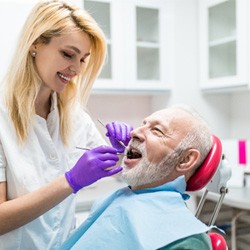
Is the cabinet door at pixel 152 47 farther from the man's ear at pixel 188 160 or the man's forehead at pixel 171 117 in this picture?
the man's ear at pixel 188 160

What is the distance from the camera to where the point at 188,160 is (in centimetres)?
132

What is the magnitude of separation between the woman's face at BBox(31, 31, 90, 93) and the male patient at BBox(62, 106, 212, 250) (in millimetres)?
358

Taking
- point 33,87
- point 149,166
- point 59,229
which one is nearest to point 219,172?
point 149,166

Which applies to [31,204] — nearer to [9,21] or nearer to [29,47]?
[29,47]

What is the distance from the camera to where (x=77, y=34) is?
1.39 m

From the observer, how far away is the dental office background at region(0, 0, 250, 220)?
272 centimetres

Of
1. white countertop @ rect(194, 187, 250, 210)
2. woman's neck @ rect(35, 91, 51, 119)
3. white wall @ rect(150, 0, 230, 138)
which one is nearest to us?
woman's neck @ rect(35, 91, 51, 119)

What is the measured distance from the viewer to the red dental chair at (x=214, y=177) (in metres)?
1.23

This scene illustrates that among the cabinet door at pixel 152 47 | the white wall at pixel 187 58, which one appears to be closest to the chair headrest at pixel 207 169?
the cabinet door at pixel 152 47

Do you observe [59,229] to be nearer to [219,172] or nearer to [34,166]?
[34,166]

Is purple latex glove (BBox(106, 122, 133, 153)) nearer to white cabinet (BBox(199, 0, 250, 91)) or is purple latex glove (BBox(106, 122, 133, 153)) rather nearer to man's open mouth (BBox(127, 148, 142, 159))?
man's open mouth (BBox(127, 148, 142, 159))

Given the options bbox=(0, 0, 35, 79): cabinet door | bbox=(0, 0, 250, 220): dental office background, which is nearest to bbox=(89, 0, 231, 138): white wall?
bbox=(0, 0, 250, 220): dental office background

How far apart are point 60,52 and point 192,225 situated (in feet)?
2.56

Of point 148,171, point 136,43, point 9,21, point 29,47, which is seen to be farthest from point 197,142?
point 136,43
